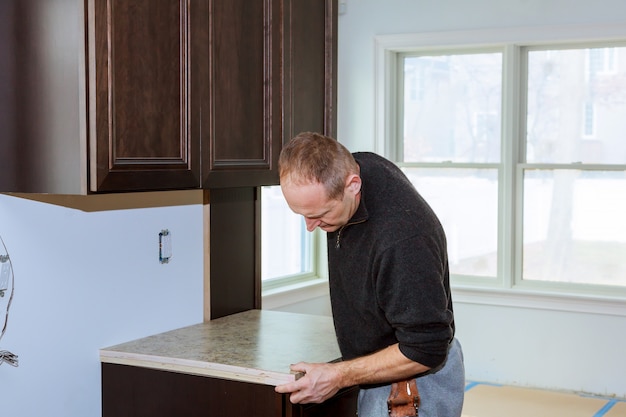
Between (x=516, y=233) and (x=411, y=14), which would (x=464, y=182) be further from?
(x=411, y=14)

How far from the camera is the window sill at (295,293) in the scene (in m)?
4.93

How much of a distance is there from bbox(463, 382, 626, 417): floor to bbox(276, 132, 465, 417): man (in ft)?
8.38

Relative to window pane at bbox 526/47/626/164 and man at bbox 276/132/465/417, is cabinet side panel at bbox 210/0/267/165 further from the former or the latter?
window pane at bbox 526/47/626/164

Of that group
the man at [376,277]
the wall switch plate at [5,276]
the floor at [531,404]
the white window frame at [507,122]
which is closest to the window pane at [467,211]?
the white window frame at [507,122]

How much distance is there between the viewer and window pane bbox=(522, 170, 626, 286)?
5121mm

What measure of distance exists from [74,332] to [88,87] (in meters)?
0.79

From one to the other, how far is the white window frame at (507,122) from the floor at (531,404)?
1.67 ft

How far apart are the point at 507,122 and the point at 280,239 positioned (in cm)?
157

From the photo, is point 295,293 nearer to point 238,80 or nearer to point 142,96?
point 238,80

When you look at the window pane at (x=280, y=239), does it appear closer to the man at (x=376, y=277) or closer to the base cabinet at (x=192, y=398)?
the base cabinet at (x=192, y=398)

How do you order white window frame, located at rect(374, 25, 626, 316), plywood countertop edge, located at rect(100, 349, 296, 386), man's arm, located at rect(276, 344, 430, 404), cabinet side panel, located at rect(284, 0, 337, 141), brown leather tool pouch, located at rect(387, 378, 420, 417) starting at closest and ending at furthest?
1. man's arm, located at rect(276, 344, 430, 404)
2. brown leather tool pouch, located at rect(387, 378, 420, 417)
3. plywood countertop edge, located at rect(100, 349, 296, 386)
4. cabinet side panel, located at rect(284, 0, 337, 141)
5. white window frame, located at rect(374, 25, 626, 316)

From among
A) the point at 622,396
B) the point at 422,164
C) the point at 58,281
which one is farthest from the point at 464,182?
the point at 58,281

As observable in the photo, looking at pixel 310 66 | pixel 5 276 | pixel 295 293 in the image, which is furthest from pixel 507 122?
pixel 5 276

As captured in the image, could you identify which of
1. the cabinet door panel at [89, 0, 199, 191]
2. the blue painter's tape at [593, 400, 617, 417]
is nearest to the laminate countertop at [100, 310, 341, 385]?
the cabinet door panel at [89, 0, 199, 191]
